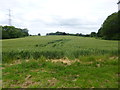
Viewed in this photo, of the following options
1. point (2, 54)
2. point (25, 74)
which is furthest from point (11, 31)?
point (25, 74)

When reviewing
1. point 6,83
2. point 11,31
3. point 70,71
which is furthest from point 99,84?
point 11,31

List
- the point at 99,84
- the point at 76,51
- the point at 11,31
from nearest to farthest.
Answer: the point at 99,84 → the point at 76,51 → the point at 11,31

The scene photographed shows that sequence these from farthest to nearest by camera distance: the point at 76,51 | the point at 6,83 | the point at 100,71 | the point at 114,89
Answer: the point at 76,51 → the point at 100,71 → the point at 6,83 → the point at 114,89

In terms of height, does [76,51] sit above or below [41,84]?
above

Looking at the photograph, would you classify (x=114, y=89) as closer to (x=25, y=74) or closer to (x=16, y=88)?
(x=16, y=88)

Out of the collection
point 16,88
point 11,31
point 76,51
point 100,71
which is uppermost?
point 11,31

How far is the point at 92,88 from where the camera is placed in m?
3.32

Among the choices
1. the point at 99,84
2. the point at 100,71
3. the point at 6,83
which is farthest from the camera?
the point at 100,71

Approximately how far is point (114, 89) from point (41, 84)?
240 cm

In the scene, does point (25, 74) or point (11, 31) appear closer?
point (25, 74)

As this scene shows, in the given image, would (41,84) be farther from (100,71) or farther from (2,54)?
(2,54)

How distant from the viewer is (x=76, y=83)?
365cm

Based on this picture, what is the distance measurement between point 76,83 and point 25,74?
235 cm

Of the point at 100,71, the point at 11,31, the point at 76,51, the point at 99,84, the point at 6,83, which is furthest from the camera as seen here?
the point at 11,31
